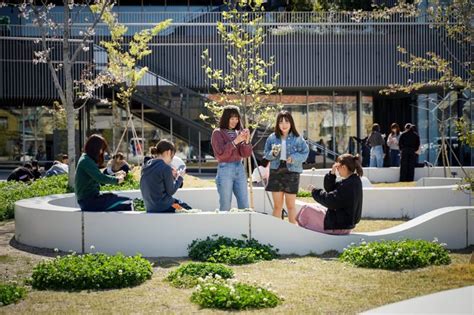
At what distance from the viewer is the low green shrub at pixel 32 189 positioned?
15.6 meters

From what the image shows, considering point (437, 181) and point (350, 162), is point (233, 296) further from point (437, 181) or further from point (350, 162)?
point (437, 181)

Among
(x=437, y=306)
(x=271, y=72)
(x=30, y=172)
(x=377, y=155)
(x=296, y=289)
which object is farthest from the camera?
(x=271, y=72)

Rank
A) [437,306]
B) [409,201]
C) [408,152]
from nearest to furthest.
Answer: [437,306] → [409,201] → [408,152]

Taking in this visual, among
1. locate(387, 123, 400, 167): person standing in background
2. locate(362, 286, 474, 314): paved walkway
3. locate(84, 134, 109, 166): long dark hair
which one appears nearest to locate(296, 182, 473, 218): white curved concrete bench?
locate(84, 134, 109, 166): long dark hair

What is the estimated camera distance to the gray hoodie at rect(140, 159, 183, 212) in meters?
10.8

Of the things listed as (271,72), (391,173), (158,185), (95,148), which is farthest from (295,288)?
(271,72)

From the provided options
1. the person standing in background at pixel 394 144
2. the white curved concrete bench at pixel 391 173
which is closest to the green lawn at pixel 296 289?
the white curved concrete bench at pixel 391 173

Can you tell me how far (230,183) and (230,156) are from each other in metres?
0.40

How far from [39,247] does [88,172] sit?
4.16ft

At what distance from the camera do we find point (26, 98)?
3206 centimetres

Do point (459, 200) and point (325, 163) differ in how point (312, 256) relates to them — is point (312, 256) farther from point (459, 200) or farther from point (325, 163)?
point (325, 163)

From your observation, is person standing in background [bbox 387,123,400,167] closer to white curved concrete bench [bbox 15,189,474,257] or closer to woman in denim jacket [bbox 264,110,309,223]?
woman in denim jacket [bbox 264,110,309,223]

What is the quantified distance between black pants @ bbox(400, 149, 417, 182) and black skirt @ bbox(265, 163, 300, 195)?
1125 cm

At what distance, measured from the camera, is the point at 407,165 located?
75.7ft
